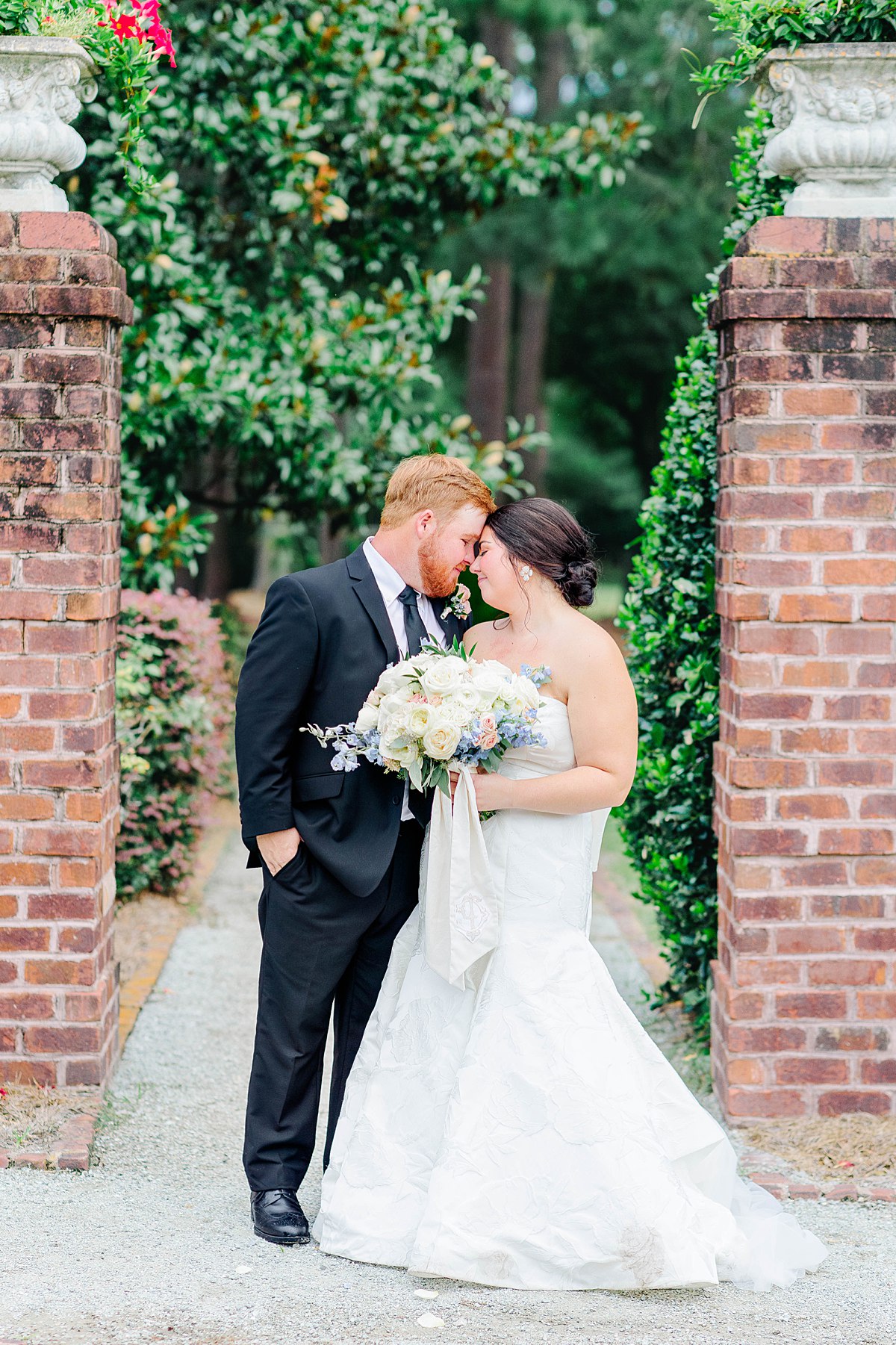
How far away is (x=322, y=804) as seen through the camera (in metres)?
3.54

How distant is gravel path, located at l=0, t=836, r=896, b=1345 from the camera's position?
306 cm

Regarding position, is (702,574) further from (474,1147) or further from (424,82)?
(424,82)

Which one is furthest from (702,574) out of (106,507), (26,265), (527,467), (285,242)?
(527,467)

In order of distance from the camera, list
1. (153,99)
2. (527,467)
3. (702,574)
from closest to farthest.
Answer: (702,574), (153,99), (527,467)

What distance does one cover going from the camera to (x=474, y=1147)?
10.9 feet

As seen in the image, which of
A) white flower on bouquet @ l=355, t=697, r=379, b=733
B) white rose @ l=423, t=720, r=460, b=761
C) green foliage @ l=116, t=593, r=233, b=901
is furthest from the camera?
green foliage @ l=116, t=593, r=233, b=901

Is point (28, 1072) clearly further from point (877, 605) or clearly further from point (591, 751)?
point (877, 605)

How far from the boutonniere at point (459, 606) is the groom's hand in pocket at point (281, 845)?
2.31 feet

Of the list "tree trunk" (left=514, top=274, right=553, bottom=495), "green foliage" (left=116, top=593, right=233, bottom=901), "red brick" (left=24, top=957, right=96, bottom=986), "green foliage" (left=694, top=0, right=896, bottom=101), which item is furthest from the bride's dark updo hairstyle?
"tree trunk" (left=514, top=274, right=553, bottom=495)

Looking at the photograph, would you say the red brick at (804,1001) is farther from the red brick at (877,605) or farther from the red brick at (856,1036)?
the red brick at (877,605)

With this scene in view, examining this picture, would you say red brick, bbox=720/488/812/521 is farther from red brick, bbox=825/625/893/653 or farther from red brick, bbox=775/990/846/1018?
red brick, bbox=775/990/846/1018

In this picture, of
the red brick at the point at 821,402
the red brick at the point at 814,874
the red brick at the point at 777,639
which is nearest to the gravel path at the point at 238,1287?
the red brick at the point at 814,874

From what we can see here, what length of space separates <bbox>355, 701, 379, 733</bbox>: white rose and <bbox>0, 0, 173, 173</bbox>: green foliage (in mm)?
2265

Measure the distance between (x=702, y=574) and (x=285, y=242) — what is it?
157 inches
